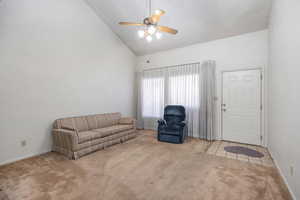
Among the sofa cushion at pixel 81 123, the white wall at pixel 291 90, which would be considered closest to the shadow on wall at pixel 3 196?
the sofa cushion at pixel 81 123

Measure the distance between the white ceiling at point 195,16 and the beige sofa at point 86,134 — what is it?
9.95 ft

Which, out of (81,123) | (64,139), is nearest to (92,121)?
(81,123)

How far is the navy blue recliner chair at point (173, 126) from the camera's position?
4074 mm

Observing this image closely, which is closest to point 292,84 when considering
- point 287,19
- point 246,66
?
point 287,19

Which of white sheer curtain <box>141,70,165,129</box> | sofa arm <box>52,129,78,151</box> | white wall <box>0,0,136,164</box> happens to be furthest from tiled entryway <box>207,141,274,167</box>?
white wall <box>0,0,136,164</box>

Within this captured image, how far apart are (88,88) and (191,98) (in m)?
3.26

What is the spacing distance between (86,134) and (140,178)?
1758mm

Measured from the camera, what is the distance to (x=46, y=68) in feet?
10.9

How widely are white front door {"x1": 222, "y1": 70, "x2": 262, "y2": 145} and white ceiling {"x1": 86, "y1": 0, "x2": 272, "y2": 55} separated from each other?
1231 millimetres

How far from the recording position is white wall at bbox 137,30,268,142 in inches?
149

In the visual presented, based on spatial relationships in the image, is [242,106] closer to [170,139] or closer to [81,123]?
[170,139]

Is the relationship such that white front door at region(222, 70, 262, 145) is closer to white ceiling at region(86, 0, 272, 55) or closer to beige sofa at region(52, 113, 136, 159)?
white ceiling at region(86, 0, 272, 55)

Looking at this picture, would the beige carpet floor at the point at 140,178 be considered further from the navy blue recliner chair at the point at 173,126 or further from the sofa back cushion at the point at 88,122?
the navy blue recliner chair at the point at 173,126

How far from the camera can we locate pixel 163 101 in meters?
5.32
